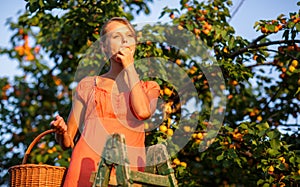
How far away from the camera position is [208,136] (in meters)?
4.04

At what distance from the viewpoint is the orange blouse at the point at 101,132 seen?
2.48 m

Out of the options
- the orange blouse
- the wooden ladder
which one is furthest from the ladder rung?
the orange blouse

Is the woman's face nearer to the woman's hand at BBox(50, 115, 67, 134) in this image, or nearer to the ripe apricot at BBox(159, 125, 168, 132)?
the woman's hand at BBox(50, 115, 67, 134)

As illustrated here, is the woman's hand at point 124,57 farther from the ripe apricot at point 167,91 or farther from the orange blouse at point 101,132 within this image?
the ripe apricot at point 167,91

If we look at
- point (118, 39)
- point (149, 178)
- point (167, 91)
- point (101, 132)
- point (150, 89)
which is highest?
point (167, 91)

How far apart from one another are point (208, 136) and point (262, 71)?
Result: 53.6 inches

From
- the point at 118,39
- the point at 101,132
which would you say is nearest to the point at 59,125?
the point at 101,132

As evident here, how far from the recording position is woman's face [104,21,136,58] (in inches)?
102

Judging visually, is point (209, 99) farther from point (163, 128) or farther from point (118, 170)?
point (118, 170)

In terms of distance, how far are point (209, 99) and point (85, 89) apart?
97.1 inches

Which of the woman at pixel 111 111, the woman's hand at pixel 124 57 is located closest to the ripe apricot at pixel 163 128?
the woman at pixel 111 111

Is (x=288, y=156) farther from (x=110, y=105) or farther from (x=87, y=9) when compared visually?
(x=87, y=9)

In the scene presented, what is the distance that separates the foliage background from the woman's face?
3.92 ft

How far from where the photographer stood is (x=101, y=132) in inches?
99.0
